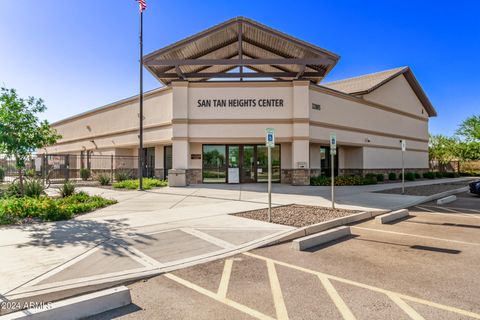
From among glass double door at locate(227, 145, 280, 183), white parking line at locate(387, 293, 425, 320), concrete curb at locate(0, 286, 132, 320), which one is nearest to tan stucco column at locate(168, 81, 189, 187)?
glass double door at locate(227, 145, 280, 183)

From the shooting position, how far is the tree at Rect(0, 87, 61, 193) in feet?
31.9

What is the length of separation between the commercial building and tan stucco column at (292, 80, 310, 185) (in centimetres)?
7

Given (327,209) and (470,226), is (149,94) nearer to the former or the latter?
(327,209)

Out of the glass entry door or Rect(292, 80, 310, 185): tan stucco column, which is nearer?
Rect(292, 80, 310, 185): tan stucco column

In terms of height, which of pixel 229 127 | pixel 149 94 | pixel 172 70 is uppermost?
pixel 172 70

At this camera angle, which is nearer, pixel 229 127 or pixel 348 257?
pixel 348 257

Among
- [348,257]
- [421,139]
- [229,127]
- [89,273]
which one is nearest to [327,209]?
[348,257]

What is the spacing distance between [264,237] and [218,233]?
3.76 feet

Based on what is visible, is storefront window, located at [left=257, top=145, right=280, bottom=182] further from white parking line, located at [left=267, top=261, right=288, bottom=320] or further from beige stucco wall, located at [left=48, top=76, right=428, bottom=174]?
white parking line, located at [left=267, top=261, right=288, bottom=320]

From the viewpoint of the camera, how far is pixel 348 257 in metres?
5.31

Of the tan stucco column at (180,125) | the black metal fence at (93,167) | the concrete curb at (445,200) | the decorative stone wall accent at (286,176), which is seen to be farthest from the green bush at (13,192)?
the concrete curb at (445,200)

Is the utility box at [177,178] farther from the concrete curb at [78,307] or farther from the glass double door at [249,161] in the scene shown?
the concrete curb at [78,307]

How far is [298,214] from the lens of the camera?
357 inches

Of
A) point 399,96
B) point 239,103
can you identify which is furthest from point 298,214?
point 399,96
